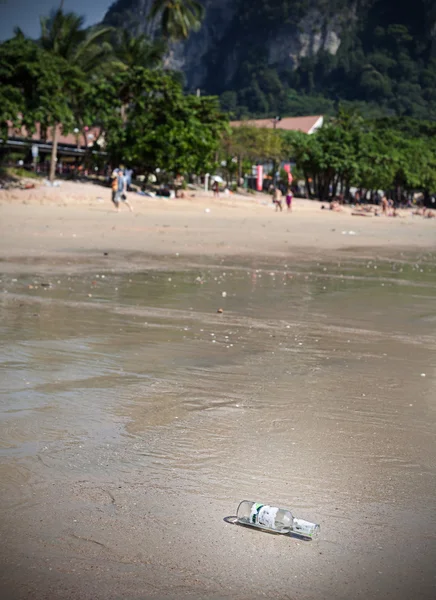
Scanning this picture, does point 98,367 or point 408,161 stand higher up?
point 408,161

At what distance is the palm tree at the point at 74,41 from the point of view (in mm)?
51531

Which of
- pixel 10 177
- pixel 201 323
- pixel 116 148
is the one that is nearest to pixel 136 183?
pixel 116 148

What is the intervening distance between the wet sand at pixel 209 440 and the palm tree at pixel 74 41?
43.1m

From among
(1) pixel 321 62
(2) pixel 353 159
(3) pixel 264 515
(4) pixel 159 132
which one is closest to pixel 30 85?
(4) pixel 159 132

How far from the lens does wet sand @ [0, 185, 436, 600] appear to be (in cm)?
323

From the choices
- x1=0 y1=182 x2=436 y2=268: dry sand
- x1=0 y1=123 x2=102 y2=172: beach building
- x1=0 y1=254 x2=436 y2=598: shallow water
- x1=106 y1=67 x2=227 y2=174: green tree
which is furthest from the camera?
x1=0 y1=123 x2=102 y2=172: beach building

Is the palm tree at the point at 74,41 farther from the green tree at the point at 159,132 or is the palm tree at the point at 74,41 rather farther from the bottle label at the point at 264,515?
the bottle label at the point at 264,515

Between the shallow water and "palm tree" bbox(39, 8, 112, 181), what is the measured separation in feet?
148

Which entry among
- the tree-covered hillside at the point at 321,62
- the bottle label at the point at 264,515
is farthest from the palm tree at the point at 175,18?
the tree-covered hillside at the point at 321,62

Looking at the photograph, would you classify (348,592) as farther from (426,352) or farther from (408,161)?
(408,161)

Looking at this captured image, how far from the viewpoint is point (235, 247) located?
66.3 ft

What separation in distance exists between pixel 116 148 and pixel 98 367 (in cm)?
4530

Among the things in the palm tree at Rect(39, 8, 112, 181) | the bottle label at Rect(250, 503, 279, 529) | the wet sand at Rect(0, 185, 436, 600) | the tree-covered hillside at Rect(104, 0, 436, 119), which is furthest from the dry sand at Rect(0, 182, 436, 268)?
the tree-covered hillside at Rect(104, 0, 436, 119)

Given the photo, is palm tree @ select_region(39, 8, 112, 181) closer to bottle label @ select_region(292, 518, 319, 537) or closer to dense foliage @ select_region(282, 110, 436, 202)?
dense foliage @ select_region(282, 110, 436, 202)
